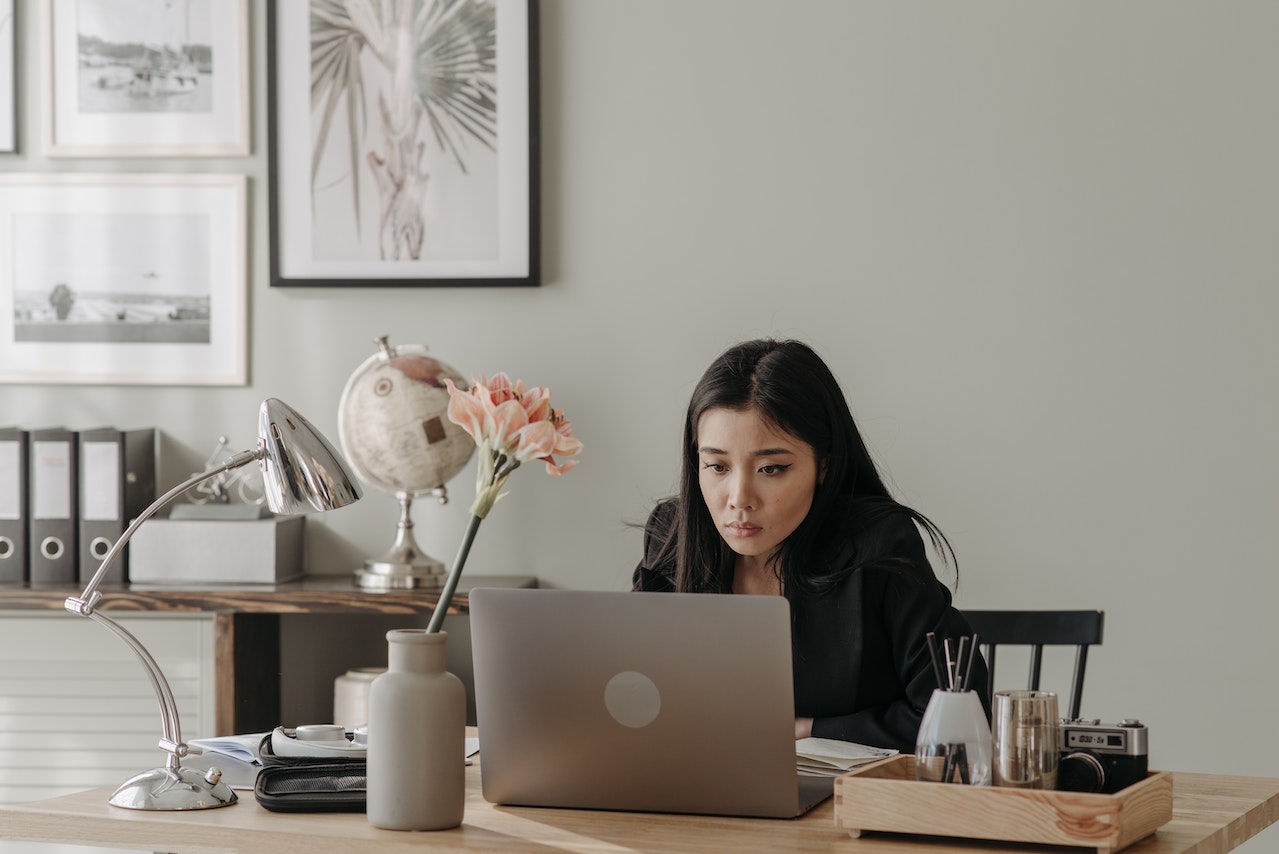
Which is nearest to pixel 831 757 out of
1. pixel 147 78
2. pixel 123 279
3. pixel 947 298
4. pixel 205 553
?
pixel 947 298

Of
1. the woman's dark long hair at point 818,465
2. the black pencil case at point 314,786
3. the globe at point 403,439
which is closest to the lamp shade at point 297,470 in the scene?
the black pencil case at point 314,786

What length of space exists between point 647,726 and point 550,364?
183 cm

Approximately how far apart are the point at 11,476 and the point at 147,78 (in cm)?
95

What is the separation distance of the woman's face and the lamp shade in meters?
0.63

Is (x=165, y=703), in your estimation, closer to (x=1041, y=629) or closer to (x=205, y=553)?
(x=1041, y=629)

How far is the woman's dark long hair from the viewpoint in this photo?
200 centimetres

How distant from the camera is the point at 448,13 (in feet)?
10.3

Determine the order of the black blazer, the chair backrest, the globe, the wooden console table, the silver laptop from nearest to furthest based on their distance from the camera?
the silver laptop → the black blazer → the chair backrest → the wooden console table → the globe

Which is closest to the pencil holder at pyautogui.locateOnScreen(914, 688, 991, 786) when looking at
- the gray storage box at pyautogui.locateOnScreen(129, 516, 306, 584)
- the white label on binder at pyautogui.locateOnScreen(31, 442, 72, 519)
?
the gray storage box at pyautogui.locateOnScreen(129, 516, 306, 584)

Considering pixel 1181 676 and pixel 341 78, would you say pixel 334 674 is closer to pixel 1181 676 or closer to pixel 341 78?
pixel 341 78

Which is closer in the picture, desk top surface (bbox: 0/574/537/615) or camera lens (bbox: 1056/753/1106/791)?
camera lens (bbox: 1056/753/1106/791)

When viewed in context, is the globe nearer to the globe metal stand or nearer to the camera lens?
the globe metal stand

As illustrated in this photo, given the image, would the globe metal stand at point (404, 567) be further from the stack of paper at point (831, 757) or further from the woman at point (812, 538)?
the stack of paper at point (831, 757)

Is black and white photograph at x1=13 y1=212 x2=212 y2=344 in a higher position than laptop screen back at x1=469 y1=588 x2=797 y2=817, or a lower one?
higher
